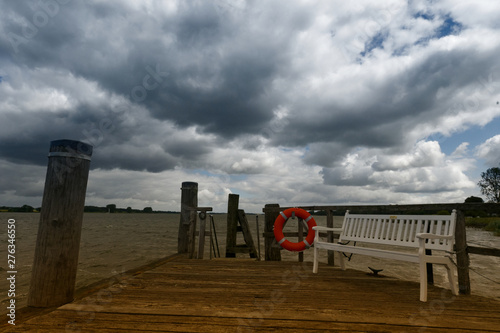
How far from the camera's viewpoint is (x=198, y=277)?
3.68 m

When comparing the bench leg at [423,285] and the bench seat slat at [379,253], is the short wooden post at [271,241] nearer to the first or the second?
the bench seat slat at [379,253]

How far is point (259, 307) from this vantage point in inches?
95.9

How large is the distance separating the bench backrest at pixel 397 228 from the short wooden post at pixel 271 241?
4.83ft

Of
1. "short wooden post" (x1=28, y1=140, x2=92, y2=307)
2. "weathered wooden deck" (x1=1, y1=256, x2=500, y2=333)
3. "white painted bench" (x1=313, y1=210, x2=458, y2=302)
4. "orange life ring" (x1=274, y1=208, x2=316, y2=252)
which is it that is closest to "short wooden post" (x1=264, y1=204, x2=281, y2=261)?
"orange life ring" (x1=274, y1=208, x2=316, y2=252)

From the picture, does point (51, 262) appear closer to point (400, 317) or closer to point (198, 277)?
point (198, 277)

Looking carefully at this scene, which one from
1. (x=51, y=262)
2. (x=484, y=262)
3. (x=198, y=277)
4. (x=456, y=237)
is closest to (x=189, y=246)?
(x=198, y=277)

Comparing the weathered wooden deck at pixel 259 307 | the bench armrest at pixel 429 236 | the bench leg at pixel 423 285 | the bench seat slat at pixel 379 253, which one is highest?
the bench armrest at pixel 429 236

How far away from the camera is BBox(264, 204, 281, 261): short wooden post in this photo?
18.3ft

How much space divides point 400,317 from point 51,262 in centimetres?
272

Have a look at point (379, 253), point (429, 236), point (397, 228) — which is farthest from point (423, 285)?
point (397, 228)

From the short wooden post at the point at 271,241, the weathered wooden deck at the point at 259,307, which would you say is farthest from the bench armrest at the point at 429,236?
the short wooden post at the point at 271,241

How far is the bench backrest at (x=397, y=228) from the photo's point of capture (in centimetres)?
325

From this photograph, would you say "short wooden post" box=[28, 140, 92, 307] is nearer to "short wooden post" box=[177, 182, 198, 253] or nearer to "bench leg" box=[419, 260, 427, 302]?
"bench leg" box=[419, 260, 427, 302]

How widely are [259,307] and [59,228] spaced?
171cm
